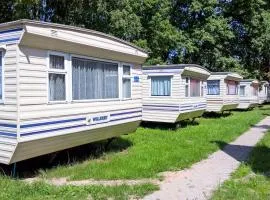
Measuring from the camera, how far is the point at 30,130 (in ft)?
23.4

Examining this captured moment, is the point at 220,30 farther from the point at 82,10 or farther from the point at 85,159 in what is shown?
the point at 85,159

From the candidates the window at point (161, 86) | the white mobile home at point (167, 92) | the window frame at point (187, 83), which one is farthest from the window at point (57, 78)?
the window frame at point (187, 83)

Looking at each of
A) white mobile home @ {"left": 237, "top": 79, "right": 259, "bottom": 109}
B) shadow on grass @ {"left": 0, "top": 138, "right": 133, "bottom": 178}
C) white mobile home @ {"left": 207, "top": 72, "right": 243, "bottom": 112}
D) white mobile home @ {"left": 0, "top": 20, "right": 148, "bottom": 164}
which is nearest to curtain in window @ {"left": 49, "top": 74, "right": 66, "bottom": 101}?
white mobile home @ {"left": 0, "top": 20, "right": 148, "bottom": 164}

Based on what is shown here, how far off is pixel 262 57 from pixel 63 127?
3190 centimetres

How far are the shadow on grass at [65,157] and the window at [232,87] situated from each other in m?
13.1

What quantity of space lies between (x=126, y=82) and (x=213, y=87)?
1295cm

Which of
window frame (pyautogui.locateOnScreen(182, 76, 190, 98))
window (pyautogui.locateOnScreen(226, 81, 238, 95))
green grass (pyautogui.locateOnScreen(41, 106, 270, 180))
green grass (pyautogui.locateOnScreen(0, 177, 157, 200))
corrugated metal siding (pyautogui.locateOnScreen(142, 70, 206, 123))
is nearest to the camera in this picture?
green grass (pyautogui.locateOnScreen(0, 177, 157, 200))

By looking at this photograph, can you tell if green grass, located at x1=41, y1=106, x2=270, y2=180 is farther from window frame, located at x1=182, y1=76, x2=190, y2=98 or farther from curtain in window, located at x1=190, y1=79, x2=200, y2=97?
curtain in window, located at x1=190, y1=79, x2=200, y2=97

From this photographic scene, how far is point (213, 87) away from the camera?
75.3 ft

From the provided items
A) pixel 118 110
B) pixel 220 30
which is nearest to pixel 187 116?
pixel 118 110

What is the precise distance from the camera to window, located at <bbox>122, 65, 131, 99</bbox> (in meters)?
10.9

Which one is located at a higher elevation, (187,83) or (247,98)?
(187,83)

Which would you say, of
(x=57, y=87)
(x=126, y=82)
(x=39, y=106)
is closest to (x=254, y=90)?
(x=126, y=82)

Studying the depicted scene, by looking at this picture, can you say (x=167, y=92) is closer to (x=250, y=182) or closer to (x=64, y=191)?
(x=250, y=182)
